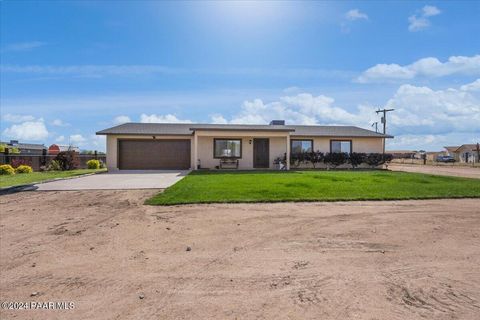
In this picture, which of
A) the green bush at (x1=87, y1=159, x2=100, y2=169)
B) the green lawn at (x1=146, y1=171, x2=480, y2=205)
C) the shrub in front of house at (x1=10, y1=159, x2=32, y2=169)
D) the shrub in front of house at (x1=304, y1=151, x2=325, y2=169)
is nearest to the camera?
the green lawn at (x1=146, y1=171, x2=480, y2=205)

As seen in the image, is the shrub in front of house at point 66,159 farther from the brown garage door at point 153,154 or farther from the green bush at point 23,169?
the brown garage door at point 153,154

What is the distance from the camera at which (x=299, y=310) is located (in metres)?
2.86

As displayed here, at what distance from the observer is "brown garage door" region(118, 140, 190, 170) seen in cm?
2059

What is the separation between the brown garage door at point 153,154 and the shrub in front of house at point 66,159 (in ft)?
11.3

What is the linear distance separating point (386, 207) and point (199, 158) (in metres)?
14.7

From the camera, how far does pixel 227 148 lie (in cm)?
2094

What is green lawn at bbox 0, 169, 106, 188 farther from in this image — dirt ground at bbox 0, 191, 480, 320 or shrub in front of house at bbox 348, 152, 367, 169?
shrub in front of house at bbox 348, 152, 367, 169

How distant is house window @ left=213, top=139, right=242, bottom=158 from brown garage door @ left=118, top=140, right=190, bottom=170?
6.41 ft

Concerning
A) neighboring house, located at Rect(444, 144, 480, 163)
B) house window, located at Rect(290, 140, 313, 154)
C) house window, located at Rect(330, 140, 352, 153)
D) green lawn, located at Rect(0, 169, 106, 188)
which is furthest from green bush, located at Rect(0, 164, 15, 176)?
neighboring house, located at Rect(444, 144, 480, 163)

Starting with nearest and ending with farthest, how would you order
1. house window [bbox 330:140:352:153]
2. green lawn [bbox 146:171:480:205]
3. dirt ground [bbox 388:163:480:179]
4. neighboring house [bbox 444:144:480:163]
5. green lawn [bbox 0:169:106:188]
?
green lawn [bbox 146:171:480:205] → green lawn [bbox 0:169:106:188] → dirt ground [bbox 388:163:480:179] → house window [bbox 330:140:352:153] → neighboring house [bbox 444:144:480:163]

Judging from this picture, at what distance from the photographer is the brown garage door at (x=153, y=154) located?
20594mm

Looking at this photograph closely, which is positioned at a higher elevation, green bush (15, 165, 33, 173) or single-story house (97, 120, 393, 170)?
single-story house (97, 120, 393, 170)

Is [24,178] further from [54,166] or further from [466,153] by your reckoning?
[466,153]

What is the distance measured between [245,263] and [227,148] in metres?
17.1
